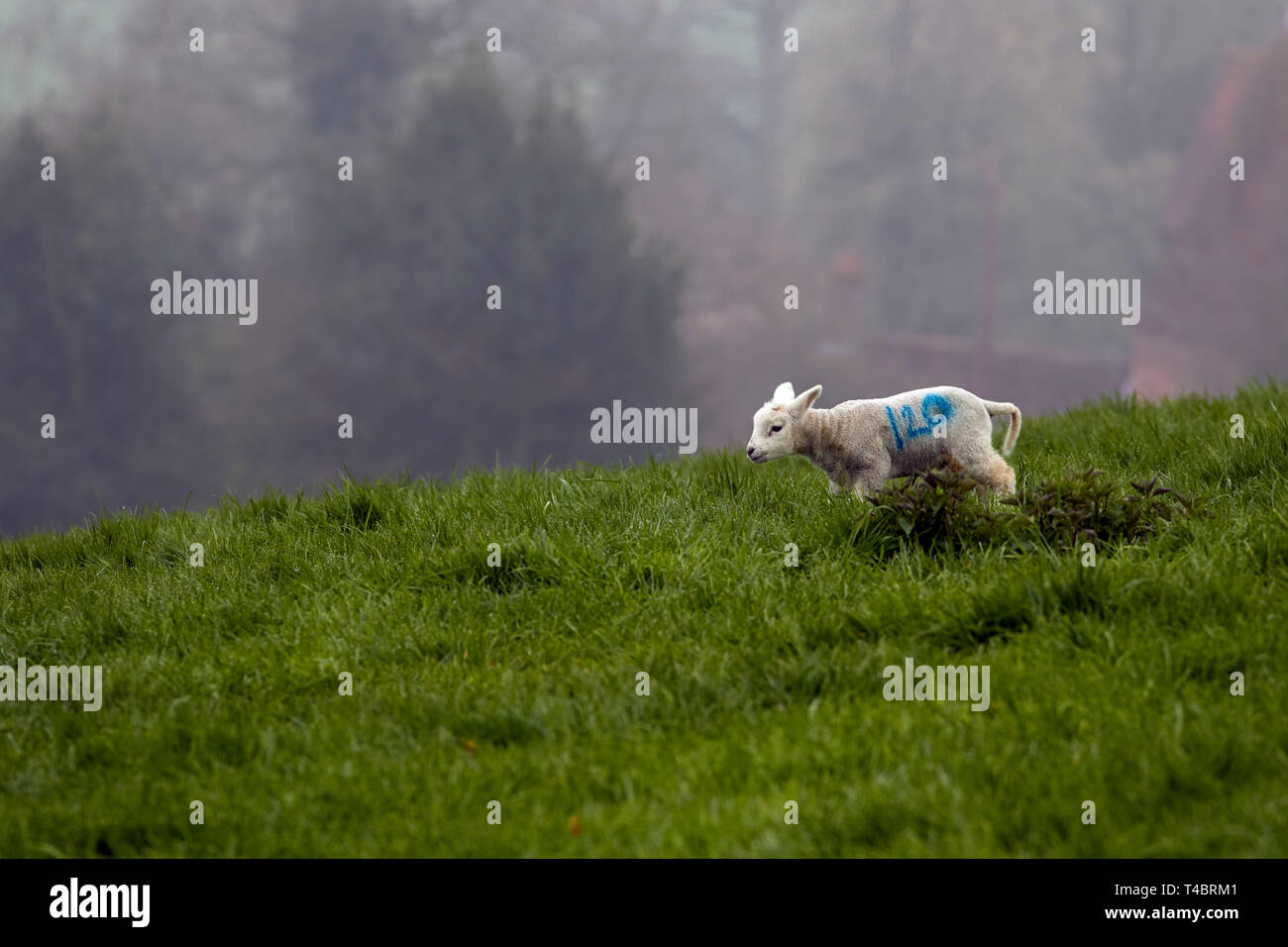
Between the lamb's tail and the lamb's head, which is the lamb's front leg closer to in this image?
the lamb's head

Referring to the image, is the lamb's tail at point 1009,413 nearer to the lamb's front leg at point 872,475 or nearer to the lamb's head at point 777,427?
the lamb's front leg at point 872,475

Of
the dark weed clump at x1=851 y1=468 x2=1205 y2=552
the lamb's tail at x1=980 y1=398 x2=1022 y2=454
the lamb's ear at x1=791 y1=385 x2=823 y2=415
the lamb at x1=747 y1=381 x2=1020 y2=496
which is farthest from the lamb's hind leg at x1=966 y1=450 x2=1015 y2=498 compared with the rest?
the lamb's ear at x1=791 y1=385 x2=823 y2=415

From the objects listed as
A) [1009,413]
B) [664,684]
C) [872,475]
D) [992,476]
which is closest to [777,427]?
[872,475]

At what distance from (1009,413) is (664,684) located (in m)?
3.52

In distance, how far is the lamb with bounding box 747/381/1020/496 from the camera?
20.9 feet

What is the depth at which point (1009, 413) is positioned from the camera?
6.89 meters

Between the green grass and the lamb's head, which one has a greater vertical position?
the lamb's head

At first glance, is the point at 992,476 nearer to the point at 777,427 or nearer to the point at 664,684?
the point at 777,427

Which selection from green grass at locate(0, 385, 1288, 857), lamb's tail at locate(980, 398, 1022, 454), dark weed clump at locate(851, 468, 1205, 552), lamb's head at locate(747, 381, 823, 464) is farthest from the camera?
lamb's tail at locate(980, 398, 1022, 454)

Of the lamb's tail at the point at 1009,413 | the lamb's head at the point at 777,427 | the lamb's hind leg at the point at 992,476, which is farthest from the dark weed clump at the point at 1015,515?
the lamb's tail at the point at 1009,413

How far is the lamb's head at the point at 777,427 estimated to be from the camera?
6348 millimetres

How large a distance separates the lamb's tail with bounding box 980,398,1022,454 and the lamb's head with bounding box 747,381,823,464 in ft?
3.74

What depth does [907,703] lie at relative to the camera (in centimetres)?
418
